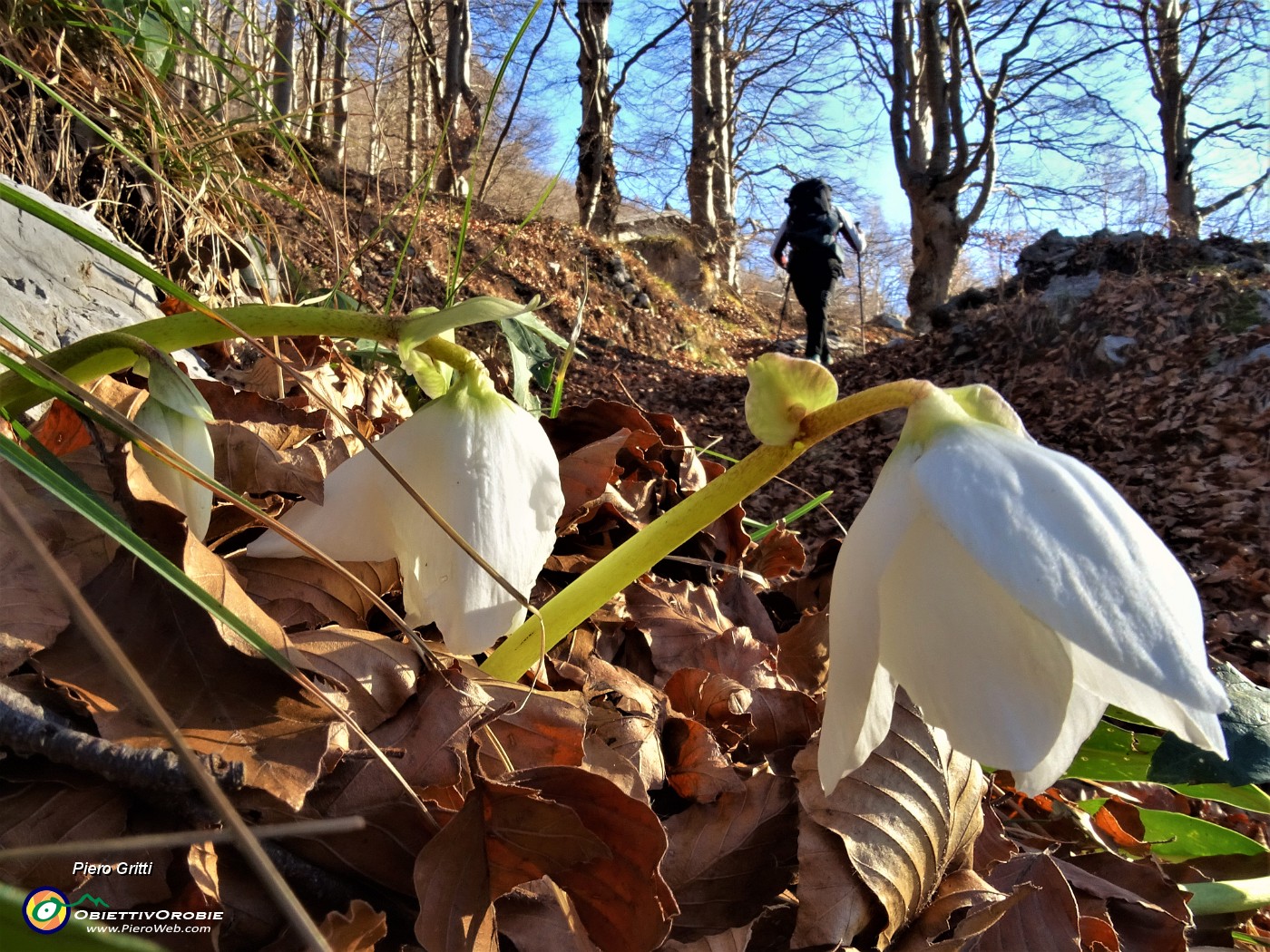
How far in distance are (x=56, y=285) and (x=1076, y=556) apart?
127 cm

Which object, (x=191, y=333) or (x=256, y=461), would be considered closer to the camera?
(x=191, y=333)

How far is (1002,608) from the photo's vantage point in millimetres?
404

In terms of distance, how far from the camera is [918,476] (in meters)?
0.41

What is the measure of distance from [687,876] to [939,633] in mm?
244

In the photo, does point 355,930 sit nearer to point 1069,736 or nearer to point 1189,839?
point 1069,736

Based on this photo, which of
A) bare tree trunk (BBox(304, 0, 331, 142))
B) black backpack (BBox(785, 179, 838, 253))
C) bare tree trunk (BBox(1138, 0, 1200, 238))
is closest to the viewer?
bare tree trunk (BBox(304, 0, 331, 142))

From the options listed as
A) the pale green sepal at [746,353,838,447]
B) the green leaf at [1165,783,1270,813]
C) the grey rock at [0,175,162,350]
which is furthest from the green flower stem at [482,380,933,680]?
the grey rock at [0,175,162,350]

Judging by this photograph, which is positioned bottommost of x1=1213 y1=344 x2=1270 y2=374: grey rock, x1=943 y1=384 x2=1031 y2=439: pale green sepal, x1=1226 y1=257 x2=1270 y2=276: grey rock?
x1=943 y1=384 x2=1031 y2=439: pale green sepal

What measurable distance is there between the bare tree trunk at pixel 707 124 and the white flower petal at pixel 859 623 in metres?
10.4

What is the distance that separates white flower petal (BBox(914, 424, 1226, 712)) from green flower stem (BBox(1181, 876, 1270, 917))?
437 mm

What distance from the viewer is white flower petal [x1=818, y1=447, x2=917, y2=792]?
0.41 m

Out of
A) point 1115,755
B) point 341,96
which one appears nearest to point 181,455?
point 1115,755

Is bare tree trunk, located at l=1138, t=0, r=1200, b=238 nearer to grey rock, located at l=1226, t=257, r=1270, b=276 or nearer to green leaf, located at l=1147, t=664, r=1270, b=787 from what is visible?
grey rock, located at l=1226, t=257, r=1270, b=276

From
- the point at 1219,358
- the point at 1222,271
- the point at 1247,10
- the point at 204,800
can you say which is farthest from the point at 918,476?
the point at 1247,10
